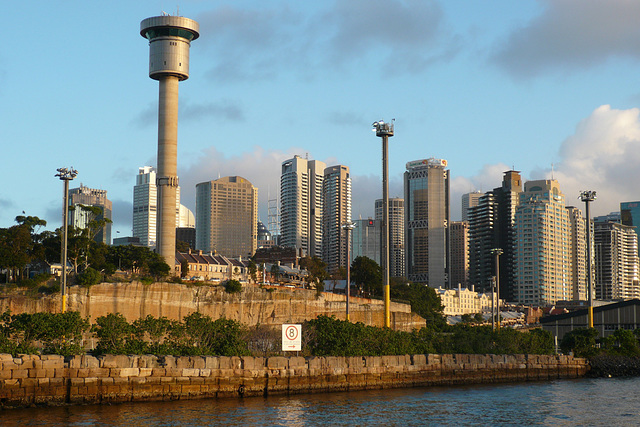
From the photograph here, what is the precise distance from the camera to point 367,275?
506 feet

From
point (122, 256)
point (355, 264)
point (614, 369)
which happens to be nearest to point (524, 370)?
point (614, 369)

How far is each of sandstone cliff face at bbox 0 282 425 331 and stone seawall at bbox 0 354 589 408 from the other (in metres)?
39.0

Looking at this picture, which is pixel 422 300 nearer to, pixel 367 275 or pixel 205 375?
pixel 367 275

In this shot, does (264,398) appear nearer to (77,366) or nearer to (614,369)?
(77,366)

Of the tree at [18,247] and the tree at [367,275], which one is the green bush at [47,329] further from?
the tree at [367,275]

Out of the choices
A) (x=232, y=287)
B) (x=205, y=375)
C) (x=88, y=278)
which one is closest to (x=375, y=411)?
(x=205, y=375)

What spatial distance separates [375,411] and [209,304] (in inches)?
2612

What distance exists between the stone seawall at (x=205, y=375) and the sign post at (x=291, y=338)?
44.7 inches

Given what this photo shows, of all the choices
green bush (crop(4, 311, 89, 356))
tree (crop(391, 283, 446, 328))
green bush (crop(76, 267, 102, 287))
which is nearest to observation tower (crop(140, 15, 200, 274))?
green bush (crop(76, 267, 102, 287))

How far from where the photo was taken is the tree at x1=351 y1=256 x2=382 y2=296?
154 m

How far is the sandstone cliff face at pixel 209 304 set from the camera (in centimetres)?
9938

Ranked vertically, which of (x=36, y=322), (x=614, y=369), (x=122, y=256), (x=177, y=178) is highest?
(x=177, y=178)

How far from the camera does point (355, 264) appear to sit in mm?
157125

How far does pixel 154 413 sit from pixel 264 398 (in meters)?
11.0
